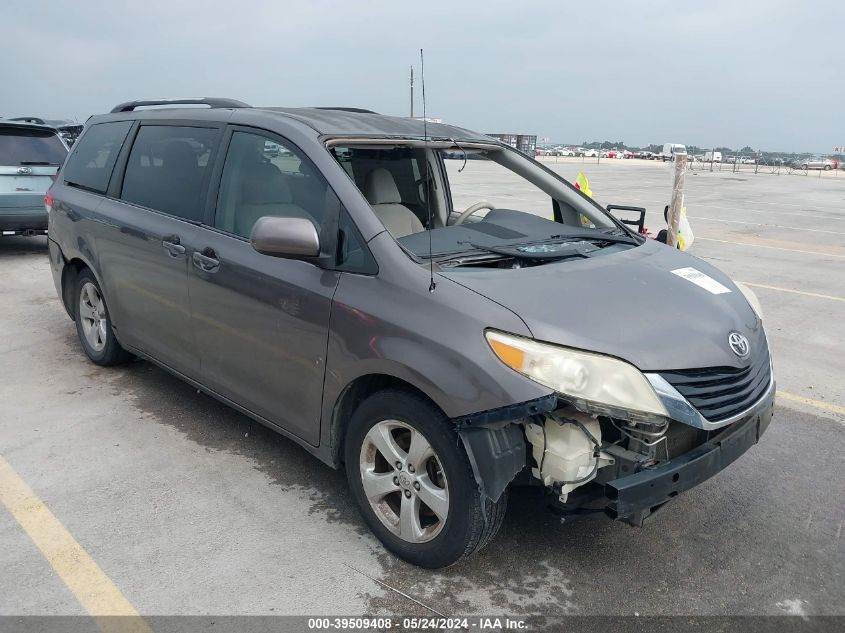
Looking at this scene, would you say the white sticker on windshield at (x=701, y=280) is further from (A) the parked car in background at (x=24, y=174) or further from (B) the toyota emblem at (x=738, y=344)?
(A) the parked car in background at (x=24, y=174)

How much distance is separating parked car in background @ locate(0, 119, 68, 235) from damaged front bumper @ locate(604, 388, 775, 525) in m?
8.54

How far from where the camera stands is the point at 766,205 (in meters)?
20.0

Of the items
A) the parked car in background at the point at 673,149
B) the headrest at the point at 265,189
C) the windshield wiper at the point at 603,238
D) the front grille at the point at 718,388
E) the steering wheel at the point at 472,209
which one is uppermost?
the parked car in background at the point at 673,149

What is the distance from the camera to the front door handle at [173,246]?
3.75m

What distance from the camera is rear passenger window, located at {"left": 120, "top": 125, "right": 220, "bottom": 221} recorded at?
3.80 m

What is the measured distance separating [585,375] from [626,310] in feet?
1.39

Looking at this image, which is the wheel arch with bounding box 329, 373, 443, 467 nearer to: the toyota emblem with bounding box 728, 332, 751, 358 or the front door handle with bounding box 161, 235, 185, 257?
the toyota emblem with bounding box 728, 332, 751, 358

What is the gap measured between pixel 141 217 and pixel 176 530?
6.25 feet

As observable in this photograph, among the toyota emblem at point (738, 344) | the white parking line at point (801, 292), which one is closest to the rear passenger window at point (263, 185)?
the toyota emblem at point (738, 344)

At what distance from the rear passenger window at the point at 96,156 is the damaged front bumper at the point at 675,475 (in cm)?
377

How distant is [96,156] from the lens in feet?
16.0

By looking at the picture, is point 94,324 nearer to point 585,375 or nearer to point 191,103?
point 191,103

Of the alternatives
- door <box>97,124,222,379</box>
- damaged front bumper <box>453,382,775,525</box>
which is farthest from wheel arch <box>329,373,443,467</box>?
door <box>97,124,222,379</box>

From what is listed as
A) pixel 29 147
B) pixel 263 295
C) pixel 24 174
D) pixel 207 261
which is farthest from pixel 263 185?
pixel 29 147
